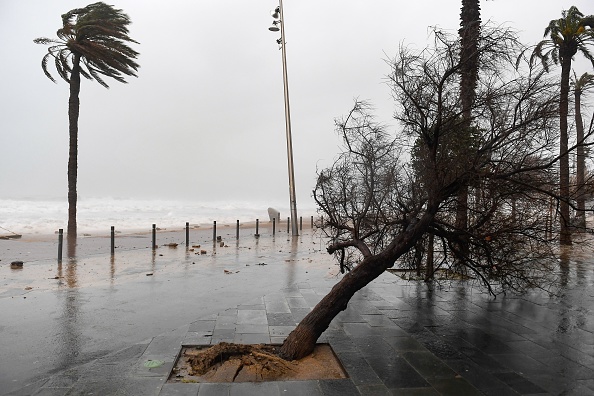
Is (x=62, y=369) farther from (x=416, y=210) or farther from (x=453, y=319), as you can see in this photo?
(x=453, y=319)

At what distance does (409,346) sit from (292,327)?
1.70 meters

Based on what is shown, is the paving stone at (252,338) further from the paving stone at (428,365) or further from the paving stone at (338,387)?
the paving stone at (428,365)

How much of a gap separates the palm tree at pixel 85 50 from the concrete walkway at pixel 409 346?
643 inches

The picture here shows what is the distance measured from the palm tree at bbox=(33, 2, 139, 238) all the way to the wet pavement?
12.1 meters

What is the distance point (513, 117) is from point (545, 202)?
131 centimetres

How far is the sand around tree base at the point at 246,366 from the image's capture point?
15.6 feet

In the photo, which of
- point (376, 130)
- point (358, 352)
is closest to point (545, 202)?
point (376, 130)

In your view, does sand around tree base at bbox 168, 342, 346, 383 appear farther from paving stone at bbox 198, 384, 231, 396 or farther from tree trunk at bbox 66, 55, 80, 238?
tree trunk at bbox 66, 55, 80, 238

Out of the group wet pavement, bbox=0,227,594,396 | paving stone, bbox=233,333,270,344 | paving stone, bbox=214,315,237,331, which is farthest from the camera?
paving stone, bbox=214,315,237,331

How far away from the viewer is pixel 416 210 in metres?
6.61

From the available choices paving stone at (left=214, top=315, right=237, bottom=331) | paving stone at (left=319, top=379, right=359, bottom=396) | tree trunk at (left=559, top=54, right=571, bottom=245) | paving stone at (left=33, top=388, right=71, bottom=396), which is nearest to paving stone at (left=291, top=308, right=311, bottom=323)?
paving stone at (left=214, top=315, right=237, bottom=331)

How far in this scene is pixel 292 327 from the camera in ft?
21.9

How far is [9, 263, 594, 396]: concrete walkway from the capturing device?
453cm

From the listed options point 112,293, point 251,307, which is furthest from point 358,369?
point 112,293
